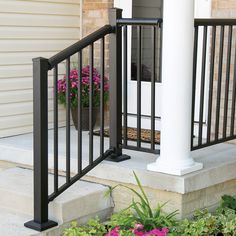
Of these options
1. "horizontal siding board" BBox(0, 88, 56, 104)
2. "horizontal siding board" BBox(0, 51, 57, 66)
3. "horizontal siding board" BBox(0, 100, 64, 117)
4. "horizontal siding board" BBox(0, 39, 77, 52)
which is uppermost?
"horizontal siding board" BBox(0, 39, 77, 52)

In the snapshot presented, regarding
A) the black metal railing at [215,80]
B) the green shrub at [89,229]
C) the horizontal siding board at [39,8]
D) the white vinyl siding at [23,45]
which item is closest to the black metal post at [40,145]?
the green shrub at [89,229]

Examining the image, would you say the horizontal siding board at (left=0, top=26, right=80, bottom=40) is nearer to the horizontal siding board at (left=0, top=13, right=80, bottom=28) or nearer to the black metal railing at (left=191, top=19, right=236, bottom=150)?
the horizontal siding board at (left=0, top=13, right=80, bottom=28)

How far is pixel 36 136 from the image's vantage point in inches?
140

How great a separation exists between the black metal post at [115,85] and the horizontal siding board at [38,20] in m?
1.31

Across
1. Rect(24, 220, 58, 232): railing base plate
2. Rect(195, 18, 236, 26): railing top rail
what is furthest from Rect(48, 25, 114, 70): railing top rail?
Rect(24, 220, 58, 232): railing base plate

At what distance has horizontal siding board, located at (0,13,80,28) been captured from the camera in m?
5.07

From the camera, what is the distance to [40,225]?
11.7ft

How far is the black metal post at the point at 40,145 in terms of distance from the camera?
3523 millimetres

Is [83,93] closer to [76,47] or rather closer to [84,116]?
[84,116]

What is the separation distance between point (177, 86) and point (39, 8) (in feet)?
6.89

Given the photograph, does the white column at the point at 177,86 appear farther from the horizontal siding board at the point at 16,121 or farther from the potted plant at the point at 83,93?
the horizontal siding board at the point at 16,121

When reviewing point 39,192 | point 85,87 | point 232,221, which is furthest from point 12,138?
point 232,221

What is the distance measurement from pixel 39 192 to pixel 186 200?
0.95m

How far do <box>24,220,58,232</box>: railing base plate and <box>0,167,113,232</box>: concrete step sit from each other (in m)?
0.06
